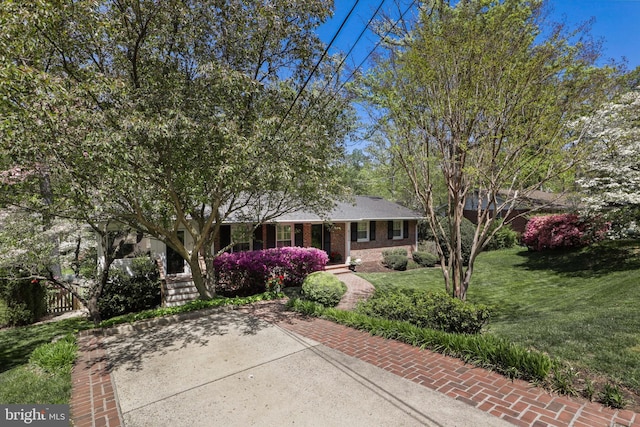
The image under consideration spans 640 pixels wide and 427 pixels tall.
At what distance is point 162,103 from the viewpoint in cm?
623

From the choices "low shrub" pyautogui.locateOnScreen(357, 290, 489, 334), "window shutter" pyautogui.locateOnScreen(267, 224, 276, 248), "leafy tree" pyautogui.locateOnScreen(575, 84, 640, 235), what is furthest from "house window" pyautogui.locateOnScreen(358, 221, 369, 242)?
"low shrub" pyautogui.locateOnScreen(357, 290, 489, 334)

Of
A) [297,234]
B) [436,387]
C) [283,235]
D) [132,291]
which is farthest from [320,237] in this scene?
[436,387]

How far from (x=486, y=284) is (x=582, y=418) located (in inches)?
370

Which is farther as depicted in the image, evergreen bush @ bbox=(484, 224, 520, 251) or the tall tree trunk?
evergreen bush @ bbox=(484, 224, 520, 251)

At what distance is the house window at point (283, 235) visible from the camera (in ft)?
51.2

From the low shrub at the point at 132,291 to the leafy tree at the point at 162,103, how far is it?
3.04m

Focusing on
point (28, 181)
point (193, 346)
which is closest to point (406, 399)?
point (193, 346)

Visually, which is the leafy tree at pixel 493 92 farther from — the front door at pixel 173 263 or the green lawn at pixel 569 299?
the front door at pixel 173 263

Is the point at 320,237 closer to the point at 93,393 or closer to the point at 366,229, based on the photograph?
the point at 366,229

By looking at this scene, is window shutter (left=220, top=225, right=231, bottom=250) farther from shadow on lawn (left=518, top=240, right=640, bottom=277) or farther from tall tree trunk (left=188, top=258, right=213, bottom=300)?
shadow on lawn (left=518, top=240, right=640, bottom=277)

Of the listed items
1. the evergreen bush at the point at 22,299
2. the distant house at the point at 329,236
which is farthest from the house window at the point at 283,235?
the evergreen bush at the point at 22,299

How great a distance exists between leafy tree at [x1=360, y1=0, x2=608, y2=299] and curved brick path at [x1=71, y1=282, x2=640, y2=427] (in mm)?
2947

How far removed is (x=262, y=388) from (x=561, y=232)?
15.9 m

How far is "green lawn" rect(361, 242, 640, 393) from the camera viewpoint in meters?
4.74
